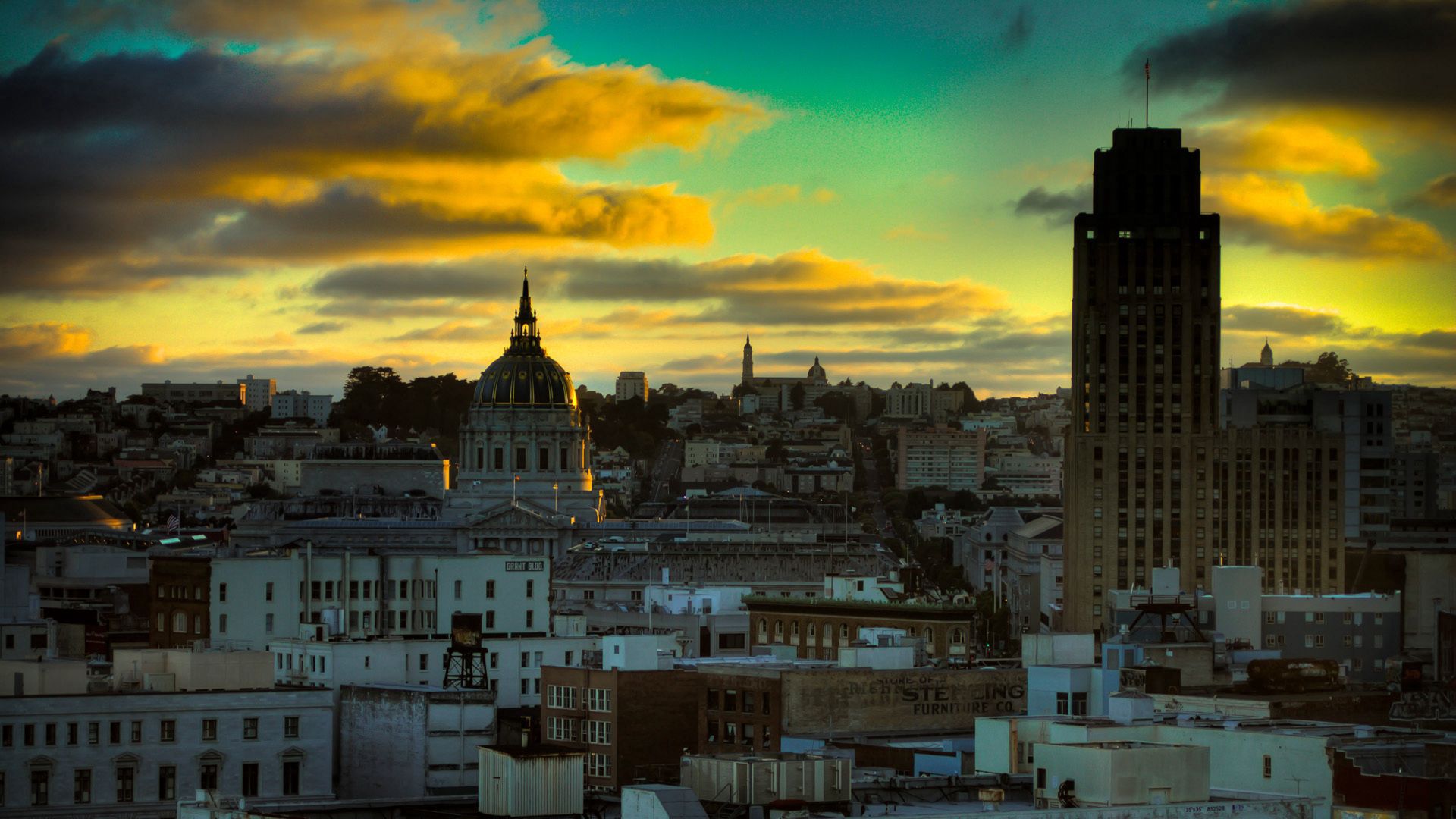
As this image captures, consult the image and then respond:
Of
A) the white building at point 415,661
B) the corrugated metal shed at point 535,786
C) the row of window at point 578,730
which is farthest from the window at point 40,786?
the corrugated metal shed at point 535,786

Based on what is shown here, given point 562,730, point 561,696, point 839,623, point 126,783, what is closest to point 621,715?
point 562,730

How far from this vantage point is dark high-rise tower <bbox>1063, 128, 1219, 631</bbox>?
559 feet

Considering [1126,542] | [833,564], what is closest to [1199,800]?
[1126,542]

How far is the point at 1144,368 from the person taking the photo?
172125mm

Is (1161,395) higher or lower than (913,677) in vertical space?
higher

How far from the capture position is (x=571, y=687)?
96.9m

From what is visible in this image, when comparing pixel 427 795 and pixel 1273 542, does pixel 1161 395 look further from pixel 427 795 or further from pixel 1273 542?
pixel 427 795

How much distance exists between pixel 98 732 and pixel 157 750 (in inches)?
72.4

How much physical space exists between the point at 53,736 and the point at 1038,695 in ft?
103

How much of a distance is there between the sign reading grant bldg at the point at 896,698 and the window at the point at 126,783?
2099 centimetres

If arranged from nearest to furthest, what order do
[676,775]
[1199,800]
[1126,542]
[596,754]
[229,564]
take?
[1199,800] < [676,775] < [596,754] < [229,564] < [1126,542]

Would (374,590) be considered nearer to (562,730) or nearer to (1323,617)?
(562,730)

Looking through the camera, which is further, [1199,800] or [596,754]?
[596,754]

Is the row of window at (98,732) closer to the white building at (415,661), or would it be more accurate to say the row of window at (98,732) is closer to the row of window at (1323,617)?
the white building at (415,661)
